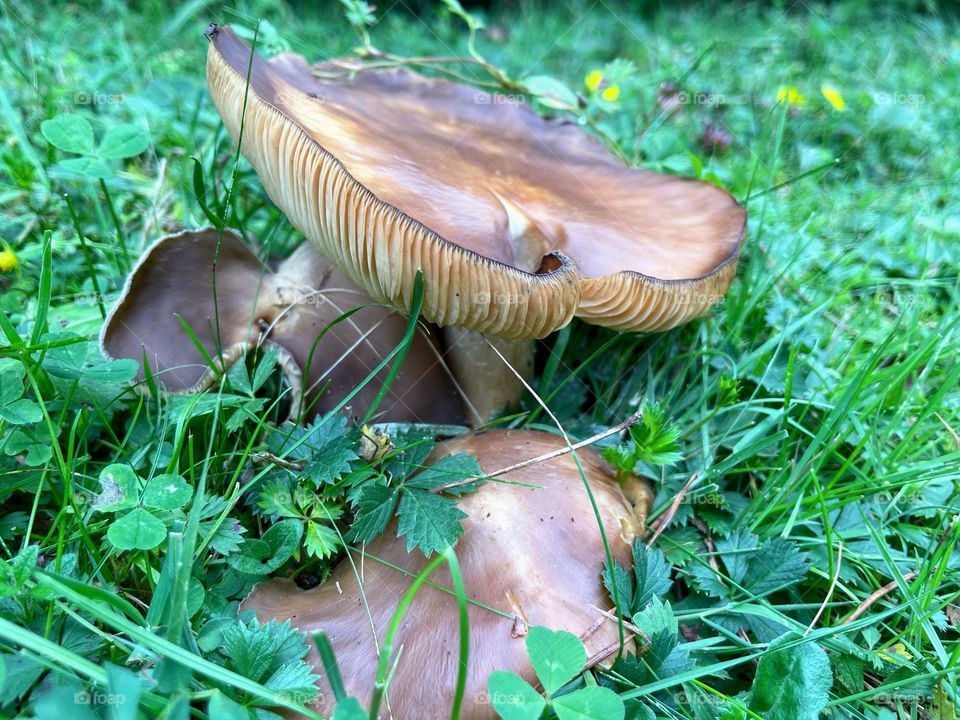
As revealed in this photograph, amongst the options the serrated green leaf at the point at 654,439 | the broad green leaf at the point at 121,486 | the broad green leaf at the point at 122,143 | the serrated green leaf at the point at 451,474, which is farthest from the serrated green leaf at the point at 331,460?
the broad green leaf at the point at 122,143

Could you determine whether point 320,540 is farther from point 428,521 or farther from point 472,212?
point 472,212

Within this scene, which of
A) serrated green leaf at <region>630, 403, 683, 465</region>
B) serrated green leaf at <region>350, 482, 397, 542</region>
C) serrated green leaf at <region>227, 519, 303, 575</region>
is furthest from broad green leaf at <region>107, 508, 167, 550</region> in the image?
serrated green leaf at <region>630, 403, 683, 465</region>

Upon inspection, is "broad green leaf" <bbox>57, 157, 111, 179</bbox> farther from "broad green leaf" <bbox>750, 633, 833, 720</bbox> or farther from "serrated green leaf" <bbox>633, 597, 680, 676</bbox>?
"broad green leaf" <bbox>750, 633, 833, 720</bbox>

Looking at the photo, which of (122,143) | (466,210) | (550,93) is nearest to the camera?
(466,210)

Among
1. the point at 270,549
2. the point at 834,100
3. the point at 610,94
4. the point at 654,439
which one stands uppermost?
the point at 834,100

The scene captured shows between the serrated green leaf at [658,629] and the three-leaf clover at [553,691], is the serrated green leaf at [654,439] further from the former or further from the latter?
the three-leaf clover at [553,691]

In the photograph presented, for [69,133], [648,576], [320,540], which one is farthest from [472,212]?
[69,133]

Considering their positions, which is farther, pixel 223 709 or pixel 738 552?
pixel 738 552

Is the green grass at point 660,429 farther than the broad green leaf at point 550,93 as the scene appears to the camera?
No
